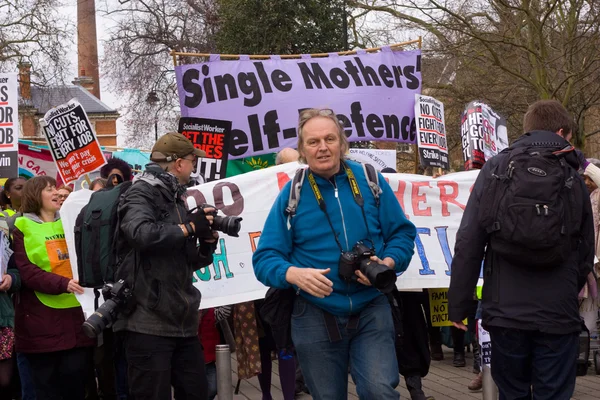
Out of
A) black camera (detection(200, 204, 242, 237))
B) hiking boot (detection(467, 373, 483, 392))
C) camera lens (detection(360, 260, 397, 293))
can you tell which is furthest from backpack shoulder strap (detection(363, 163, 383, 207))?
hiking boot (detection(467, 373, 483, 392))

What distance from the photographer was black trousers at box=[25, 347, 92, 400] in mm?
6258

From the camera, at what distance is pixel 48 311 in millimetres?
6367

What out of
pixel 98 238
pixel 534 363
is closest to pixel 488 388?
pixel 534 363

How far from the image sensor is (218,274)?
6961mm

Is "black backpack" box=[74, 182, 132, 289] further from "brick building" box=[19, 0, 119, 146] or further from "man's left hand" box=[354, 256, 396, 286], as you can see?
"brick building" box=[19, 0, 119, 146]

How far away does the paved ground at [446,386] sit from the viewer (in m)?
7.64

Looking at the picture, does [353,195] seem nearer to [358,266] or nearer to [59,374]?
[358,266]

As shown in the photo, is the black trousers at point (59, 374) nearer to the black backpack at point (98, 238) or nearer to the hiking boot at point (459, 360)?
the black backpack at point (98, 238)

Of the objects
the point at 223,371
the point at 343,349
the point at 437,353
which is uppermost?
the point at 343,349

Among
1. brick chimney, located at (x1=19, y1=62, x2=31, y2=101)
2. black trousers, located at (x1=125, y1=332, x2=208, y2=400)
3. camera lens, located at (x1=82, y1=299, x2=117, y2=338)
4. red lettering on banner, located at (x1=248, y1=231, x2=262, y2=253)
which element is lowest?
black trousers, located at (x1=125, y1=332, x2=208, y2=400)

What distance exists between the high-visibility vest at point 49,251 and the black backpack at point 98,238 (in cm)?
70

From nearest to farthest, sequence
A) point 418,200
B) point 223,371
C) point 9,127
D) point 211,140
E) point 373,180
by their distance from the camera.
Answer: point 373,180 < point 223,371 < point 418,200 < point 211,140 < point 9,127

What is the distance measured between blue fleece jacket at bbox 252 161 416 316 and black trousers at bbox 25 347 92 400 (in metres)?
2.35

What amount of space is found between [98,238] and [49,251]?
0.99 m
